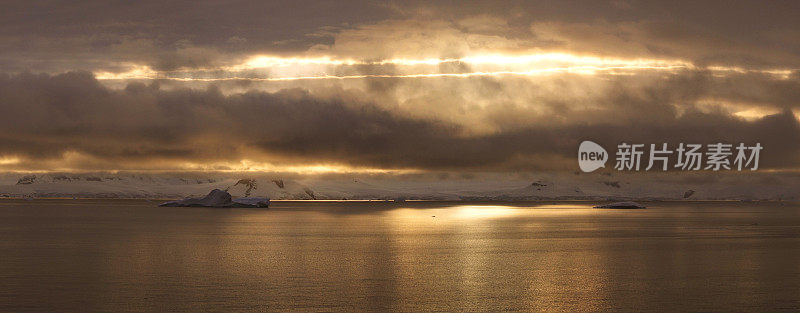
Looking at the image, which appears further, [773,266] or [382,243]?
[382,243]

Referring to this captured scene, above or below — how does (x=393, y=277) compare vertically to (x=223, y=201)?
above

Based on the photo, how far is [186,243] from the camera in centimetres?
5075

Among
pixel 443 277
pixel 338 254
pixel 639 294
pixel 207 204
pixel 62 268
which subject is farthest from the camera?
pixel 207 204

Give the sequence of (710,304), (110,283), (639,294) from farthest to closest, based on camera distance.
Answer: (110,283) < (639,294) < (710,304)

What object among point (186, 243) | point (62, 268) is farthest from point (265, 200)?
point (62, 268)

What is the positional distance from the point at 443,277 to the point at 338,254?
1254 centimetres

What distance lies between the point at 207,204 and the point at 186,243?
141 m

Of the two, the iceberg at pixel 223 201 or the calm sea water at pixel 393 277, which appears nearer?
the calm sea water at pixel 393 277

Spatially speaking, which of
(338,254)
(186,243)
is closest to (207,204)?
(186,243)

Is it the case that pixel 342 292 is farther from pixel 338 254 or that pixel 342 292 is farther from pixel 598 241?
pixel 598 241

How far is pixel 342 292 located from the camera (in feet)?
83.4

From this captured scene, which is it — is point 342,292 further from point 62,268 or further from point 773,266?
point 773,266

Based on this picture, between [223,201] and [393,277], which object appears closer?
[393,277]

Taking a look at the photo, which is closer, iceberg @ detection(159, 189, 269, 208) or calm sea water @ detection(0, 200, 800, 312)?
calm sea water @ detection(0, 200, 800, 312)
